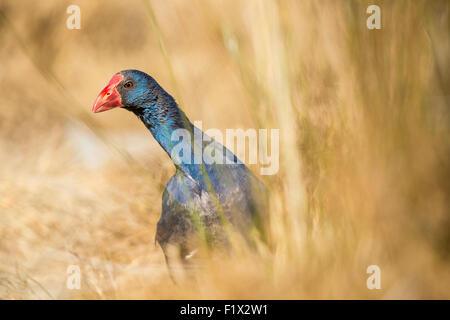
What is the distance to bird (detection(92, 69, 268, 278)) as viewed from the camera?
3.89 ft

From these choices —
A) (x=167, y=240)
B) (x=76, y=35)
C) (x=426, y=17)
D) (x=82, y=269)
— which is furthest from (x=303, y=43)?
(x=76, y=35)

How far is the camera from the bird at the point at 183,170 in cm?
119

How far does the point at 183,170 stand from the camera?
137 cm

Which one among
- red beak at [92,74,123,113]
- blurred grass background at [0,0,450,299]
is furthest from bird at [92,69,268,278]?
blurred grass background at [0,0,450,299]

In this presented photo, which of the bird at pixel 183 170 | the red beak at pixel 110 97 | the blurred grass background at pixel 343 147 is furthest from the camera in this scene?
the red beak at pixel 110 97

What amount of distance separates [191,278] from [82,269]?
24 cm

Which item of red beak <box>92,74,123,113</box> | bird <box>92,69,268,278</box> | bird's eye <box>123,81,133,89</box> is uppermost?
bird's eye <box>123,81,133,89</box>

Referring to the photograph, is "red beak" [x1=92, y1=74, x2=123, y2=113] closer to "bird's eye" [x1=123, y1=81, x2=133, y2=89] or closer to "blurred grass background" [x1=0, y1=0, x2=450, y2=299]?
"bird's eye" [x1=123, y1=81, x2=133, y2=89]

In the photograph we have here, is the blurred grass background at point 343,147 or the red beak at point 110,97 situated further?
the red beak at point 110,97

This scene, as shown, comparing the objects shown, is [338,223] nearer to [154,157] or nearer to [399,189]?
[399,189]

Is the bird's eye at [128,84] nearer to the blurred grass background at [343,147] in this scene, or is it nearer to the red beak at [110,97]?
the red beak at [110,97]

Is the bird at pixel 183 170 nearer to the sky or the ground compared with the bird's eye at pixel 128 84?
nearer to the ground

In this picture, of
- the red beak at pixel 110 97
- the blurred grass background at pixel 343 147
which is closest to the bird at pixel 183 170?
the red beak at pixel 110 97

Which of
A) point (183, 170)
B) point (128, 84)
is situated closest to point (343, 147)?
point (183, 170)
